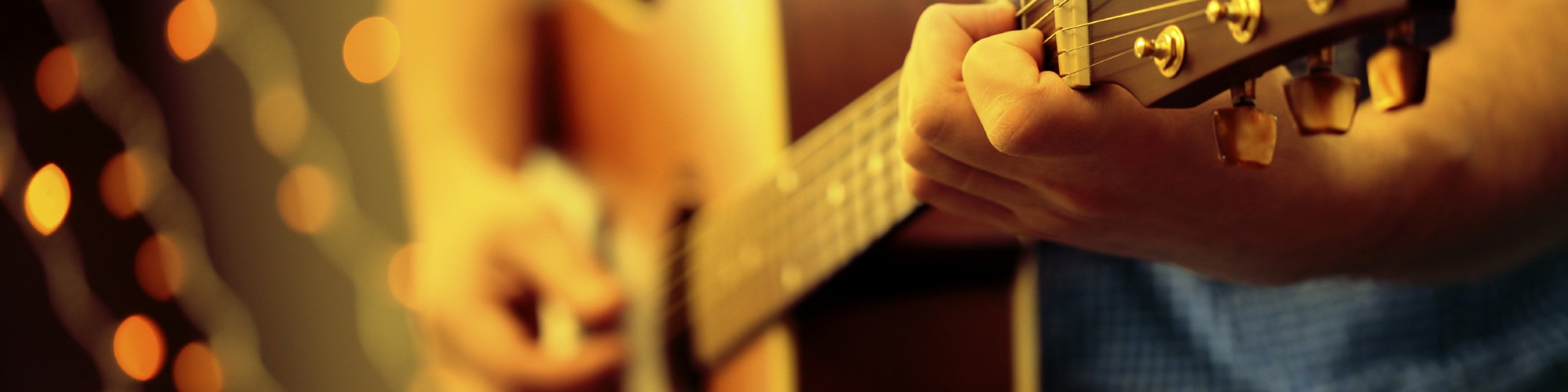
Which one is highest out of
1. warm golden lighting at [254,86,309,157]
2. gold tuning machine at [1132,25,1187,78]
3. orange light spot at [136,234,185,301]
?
gold tuning machine at [1132,25,1187,78]

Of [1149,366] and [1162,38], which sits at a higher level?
[1162,38]

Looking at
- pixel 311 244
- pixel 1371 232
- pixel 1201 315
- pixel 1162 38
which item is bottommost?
pixel 311 244

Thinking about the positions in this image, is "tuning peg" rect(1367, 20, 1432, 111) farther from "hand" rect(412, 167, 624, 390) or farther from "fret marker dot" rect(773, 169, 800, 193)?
"hand" rect(412, 167, 624, 390)

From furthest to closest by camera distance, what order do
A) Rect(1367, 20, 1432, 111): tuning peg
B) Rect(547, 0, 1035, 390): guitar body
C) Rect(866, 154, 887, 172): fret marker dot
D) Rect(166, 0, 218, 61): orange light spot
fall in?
Rect(166, 0, 218, 61): orange light spot < Rect(547, 0, 1035, 390): guitar body < Rect(866, 154, 887, 172): fret marker dot < Rect(1367, 20, 1432, 111): tuning peg

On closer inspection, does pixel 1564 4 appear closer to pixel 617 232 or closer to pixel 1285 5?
pixel 1285 5

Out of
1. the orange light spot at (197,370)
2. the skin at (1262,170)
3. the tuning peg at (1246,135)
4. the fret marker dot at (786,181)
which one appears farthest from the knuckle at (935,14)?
the orange light spot at (197,370)

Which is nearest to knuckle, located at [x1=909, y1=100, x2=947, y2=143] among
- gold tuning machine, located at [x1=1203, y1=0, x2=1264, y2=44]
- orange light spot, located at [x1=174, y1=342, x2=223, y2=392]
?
gold tuning machine, located at [x1=1203, y1=0, x2=1264, y2=44]

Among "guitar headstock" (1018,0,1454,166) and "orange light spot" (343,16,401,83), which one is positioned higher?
"guitar headstock" (1018,0,1454,166)

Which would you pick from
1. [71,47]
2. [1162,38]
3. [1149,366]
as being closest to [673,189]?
[1149,366]
